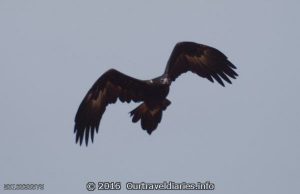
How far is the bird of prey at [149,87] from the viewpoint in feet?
41.1

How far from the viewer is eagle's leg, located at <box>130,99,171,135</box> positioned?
40.7 ft

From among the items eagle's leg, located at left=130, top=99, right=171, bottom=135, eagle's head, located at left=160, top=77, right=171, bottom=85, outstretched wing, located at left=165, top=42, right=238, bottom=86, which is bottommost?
eagle's leg, located at left=130, top=99, right=171, bottom=135

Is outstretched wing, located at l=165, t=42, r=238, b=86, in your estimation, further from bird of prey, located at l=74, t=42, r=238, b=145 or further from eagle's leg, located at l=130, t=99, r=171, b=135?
eagle's leg, located at l=130, t=99, r=171, b=135

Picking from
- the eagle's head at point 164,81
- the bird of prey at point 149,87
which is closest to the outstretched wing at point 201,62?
the bird of prey at point 149,87

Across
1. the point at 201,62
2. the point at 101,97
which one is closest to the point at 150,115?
the point at 101,97

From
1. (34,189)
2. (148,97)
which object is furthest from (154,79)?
(34,189)

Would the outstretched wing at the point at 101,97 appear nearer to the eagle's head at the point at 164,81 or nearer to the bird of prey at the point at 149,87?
the bird of prey at the point at 149,87

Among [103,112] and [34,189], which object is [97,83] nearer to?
[103,112]

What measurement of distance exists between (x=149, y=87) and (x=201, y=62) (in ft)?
4.91

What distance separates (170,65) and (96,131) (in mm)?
1839

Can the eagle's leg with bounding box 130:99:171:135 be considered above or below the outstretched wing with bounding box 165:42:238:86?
below

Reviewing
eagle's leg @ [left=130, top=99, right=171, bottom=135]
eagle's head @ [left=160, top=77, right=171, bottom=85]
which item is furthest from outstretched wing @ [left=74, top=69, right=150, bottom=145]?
eagle's head @ [left=160, top=77, right=171, bottom=85]

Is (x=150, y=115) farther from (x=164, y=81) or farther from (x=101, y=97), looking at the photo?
(x=101, y=97)

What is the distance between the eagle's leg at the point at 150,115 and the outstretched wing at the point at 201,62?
0.97 metres
